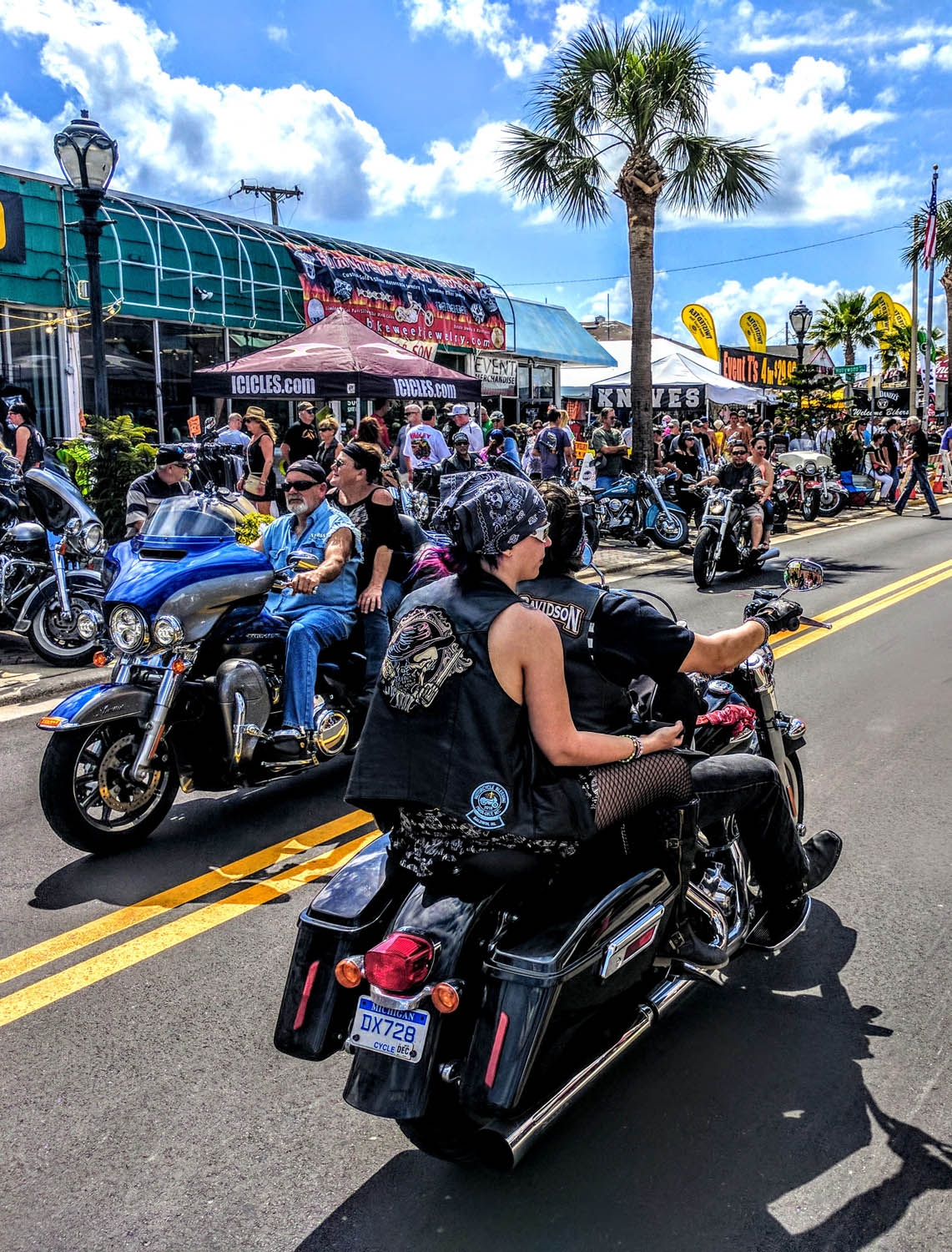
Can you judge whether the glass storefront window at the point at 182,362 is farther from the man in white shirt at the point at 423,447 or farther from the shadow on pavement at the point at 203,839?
the shadow on pavement at the point at 203,839

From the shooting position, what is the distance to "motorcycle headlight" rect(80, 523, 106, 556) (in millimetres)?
8906

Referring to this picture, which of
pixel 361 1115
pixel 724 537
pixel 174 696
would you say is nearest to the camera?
pixel 361 1115

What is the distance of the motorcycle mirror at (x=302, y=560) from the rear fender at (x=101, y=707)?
90 centimetres

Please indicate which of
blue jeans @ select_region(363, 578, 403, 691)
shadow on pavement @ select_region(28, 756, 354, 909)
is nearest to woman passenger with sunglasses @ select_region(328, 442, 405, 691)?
blue jeans @ select_region(363, 578, 403, 691)

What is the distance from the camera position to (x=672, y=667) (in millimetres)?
3023

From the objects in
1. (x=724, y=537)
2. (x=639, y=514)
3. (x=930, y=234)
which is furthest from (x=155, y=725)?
(x=930, y=234)

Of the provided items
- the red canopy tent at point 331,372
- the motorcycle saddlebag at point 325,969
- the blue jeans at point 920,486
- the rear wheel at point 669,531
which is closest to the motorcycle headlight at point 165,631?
the motorcycle saddlebag at point 325,969

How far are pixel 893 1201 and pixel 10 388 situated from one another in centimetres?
1141

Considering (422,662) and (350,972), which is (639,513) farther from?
(350,972)

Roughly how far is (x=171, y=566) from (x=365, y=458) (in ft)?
5.83

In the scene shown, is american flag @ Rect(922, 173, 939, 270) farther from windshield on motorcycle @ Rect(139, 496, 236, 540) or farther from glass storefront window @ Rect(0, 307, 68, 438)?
windshield on motorcycle @ Rect(139, 496, 236, 540)

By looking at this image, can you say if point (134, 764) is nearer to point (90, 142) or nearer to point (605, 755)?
point (605, 755)

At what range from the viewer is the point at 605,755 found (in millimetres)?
2879

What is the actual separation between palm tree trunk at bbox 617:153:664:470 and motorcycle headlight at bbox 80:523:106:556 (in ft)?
37.4
